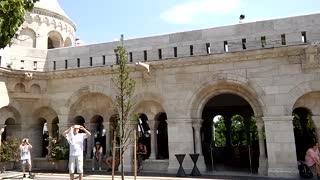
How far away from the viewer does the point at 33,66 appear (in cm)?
1313

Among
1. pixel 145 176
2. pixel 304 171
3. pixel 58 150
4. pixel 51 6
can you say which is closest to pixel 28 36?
pixel 51 6

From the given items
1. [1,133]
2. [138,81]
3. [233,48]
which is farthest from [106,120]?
[233,48]

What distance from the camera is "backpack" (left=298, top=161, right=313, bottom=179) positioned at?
9.73 metres

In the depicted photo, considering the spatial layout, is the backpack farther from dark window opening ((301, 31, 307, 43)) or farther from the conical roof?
the conical roof

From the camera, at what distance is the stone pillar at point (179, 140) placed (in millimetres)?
10859

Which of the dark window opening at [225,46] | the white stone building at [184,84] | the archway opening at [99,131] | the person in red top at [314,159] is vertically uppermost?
the dark window opening at [225,46]

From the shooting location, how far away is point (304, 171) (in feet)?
32.6

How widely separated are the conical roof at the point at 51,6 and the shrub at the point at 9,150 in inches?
264

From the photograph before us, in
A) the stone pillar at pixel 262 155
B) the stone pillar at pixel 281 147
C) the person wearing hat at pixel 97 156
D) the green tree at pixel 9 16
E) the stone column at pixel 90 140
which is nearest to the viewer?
the green tree at pixel 9 16

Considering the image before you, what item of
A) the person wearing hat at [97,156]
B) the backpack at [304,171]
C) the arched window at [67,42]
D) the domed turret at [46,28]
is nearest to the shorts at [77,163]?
the person wearing hat at [97,156]

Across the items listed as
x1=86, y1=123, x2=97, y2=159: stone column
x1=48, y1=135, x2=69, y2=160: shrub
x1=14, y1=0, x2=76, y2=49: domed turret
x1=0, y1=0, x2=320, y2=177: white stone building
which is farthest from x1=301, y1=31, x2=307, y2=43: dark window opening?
x1=14, y1=0, x2=76, y2=49: domed turret

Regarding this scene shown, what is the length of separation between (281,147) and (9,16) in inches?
319

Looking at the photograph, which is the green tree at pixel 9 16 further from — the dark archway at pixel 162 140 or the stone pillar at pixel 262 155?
the dark archway at pixel 162 140

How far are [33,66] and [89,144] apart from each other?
3.86 m
